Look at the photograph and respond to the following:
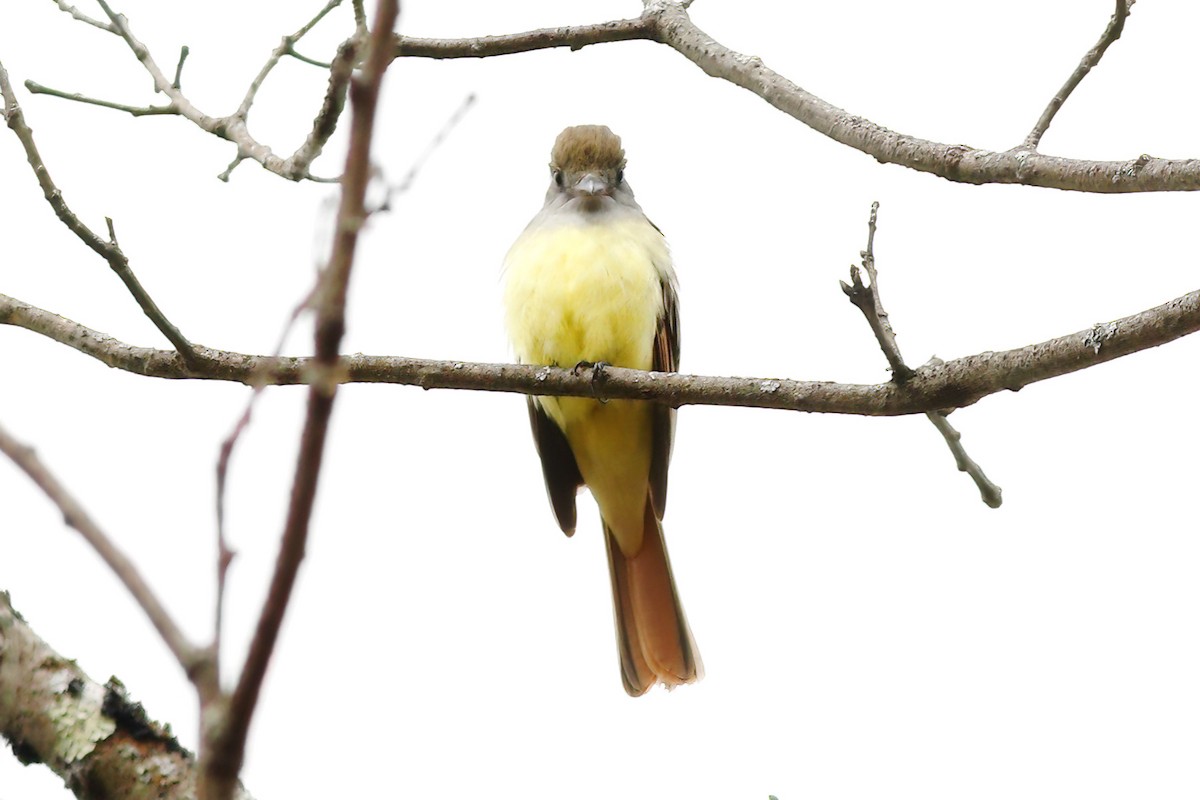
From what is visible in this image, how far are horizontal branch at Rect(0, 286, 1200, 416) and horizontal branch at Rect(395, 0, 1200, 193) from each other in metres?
0.31

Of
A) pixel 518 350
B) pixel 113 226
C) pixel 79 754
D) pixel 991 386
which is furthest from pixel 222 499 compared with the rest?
pixel 518 350

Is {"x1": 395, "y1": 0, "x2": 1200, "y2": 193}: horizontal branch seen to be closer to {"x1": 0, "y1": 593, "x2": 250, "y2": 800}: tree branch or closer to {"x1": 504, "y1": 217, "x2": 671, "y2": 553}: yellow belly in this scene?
{"x1": 504, "y1": 217, "x2": 671, "y2": 553}: yellow belly

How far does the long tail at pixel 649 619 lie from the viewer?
649 centimetres

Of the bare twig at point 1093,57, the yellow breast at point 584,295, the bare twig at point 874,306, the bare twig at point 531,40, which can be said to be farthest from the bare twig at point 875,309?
the yellow breast at point 584,295

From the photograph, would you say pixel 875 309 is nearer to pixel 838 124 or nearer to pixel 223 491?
pixel 838 124

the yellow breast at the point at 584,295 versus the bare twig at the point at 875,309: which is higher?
the yellow breast at the point at 584,295

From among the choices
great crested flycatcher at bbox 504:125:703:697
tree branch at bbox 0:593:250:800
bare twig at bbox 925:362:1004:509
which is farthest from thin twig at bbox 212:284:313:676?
great crested flycatcher at bbox 504:125:703:697

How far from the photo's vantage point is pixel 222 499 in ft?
4.37

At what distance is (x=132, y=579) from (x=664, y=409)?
4902mm

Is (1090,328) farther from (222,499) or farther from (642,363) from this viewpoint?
(642,363)

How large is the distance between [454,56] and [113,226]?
175 centimetres

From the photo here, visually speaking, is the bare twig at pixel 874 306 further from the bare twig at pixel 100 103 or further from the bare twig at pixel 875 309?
the bare twig at pixel 100 103

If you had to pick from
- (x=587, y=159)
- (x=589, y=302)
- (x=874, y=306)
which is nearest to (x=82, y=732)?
(x=874, y=306)

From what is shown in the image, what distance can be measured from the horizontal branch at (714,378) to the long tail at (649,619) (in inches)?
93.5
